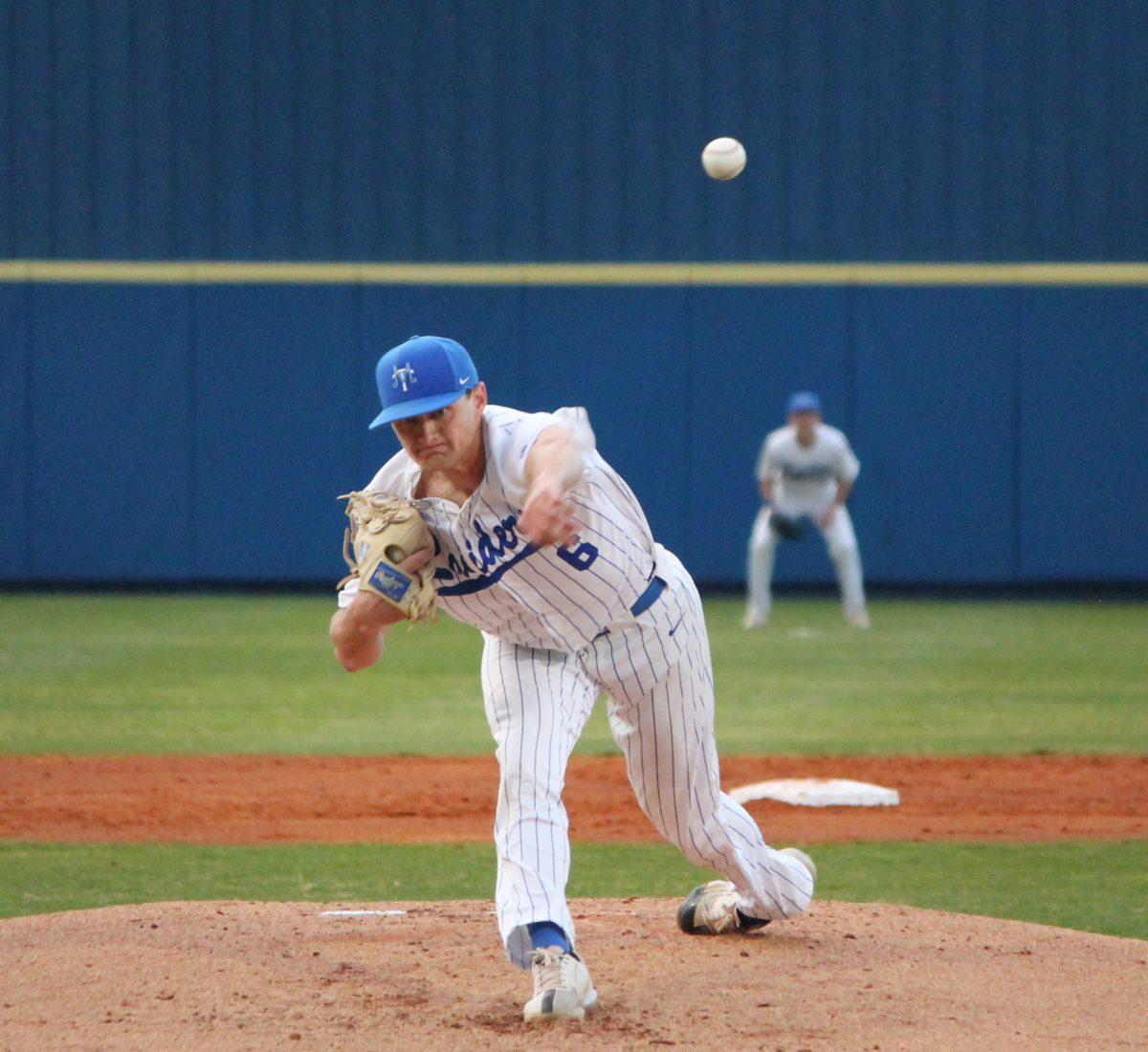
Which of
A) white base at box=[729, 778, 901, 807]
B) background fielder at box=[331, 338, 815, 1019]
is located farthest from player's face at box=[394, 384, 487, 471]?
white base at box=[729, 778, 901, 807]

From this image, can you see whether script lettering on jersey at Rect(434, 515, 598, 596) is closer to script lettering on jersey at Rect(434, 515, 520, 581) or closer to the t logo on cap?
Answer: script lettering on jersey at Rect(434, 515, 520, 581)

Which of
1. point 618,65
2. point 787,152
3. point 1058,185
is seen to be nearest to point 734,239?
point 787,152

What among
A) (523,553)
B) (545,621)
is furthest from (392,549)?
(545,621)

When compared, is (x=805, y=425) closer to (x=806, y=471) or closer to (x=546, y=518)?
(x=806, y=471)

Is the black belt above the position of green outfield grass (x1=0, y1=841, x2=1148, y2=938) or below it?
above

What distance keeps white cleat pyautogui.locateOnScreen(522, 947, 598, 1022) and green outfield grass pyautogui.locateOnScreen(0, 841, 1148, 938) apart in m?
1.73

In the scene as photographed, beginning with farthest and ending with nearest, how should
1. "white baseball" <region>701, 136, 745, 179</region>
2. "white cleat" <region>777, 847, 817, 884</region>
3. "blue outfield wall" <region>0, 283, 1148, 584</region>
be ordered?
"blue outfield wall" <region>0, 283, 1148, 584</region> → "white baseball" <region>701, 136, 745, 179</region> → "white cleat" <region>777, 847, 817, 884</region>

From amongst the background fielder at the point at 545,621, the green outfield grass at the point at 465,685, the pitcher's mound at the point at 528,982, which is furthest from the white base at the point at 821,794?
the background fielder at the point at 545,621

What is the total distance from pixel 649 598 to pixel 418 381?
0.82 m

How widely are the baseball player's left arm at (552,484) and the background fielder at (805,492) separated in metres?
9.78

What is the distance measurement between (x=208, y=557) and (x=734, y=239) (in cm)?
567

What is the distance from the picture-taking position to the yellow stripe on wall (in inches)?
607

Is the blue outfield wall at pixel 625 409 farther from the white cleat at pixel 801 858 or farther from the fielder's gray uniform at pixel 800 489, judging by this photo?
the white cleat at pixel 801 858

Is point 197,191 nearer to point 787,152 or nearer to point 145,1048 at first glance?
point 787,152
